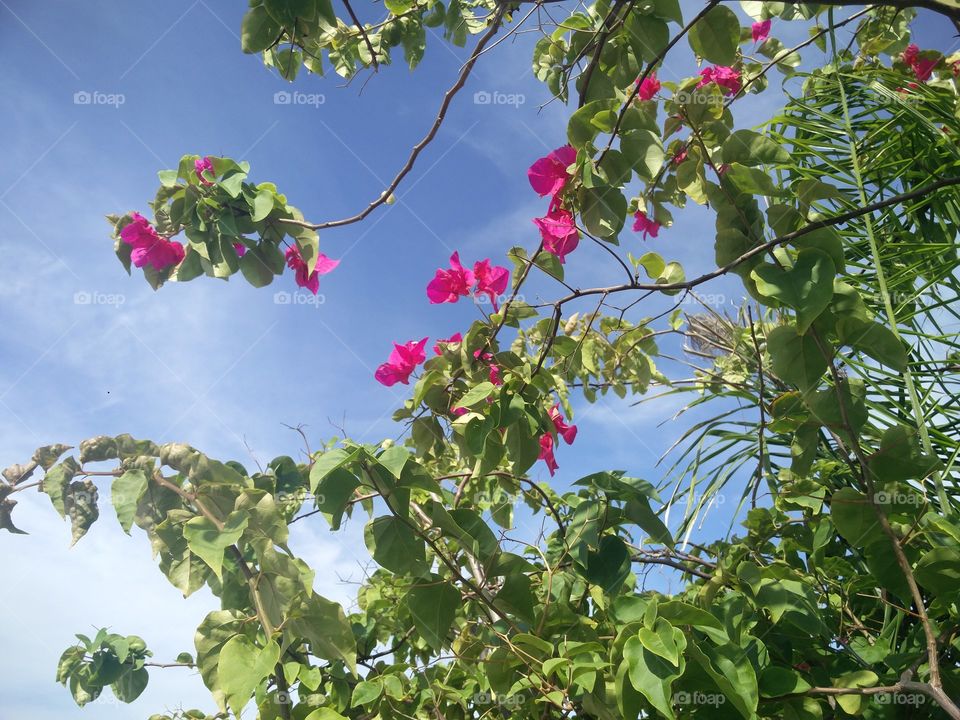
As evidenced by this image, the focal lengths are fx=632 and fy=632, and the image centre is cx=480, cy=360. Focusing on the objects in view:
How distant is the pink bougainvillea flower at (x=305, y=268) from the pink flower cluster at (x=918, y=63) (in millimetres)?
1747

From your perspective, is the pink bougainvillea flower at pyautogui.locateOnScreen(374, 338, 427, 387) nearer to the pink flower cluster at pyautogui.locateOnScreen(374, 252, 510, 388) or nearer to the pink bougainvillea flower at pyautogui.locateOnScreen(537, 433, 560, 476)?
the pink flower cluster at pyautogui.locateOnScreen(374, 252, 510, 388)

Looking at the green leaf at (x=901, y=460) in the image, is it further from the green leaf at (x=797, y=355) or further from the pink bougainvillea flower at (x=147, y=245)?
the pink bougainvillea flower at (x=147, y=245)

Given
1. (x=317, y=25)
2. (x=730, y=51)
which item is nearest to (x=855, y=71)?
(x=730, y=51)

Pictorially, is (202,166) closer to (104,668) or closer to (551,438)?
(551,438)

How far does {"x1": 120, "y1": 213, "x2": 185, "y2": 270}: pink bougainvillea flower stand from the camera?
120cm

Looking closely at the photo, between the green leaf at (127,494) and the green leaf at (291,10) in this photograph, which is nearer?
the green leaf at (291,10)

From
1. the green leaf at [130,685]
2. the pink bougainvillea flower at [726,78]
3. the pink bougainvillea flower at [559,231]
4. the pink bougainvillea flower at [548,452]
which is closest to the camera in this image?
the pink bougainvillea flower at [559,231]

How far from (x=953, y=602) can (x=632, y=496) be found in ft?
1.34

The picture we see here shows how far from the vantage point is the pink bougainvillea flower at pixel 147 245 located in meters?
1.20

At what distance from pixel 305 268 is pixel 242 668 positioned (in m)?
0.78

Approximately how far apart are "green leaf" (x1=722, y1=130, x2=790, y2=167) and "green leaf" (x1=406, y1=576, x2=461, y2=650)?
68 cm

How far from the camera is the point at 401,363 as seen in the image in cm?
123

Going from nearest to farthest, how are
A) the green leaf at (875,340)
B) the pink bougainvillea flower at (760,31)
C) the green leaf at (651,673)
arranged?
1. the green leaf at (651,673)
2. the green leaf at (875,340)
3. the pink bougainvillea flower at (760,31)

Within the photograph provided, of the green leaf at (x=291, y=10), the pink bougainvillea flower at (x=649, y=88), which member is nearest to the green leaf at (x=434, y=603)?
the green leaf at (x=291, y=10)
